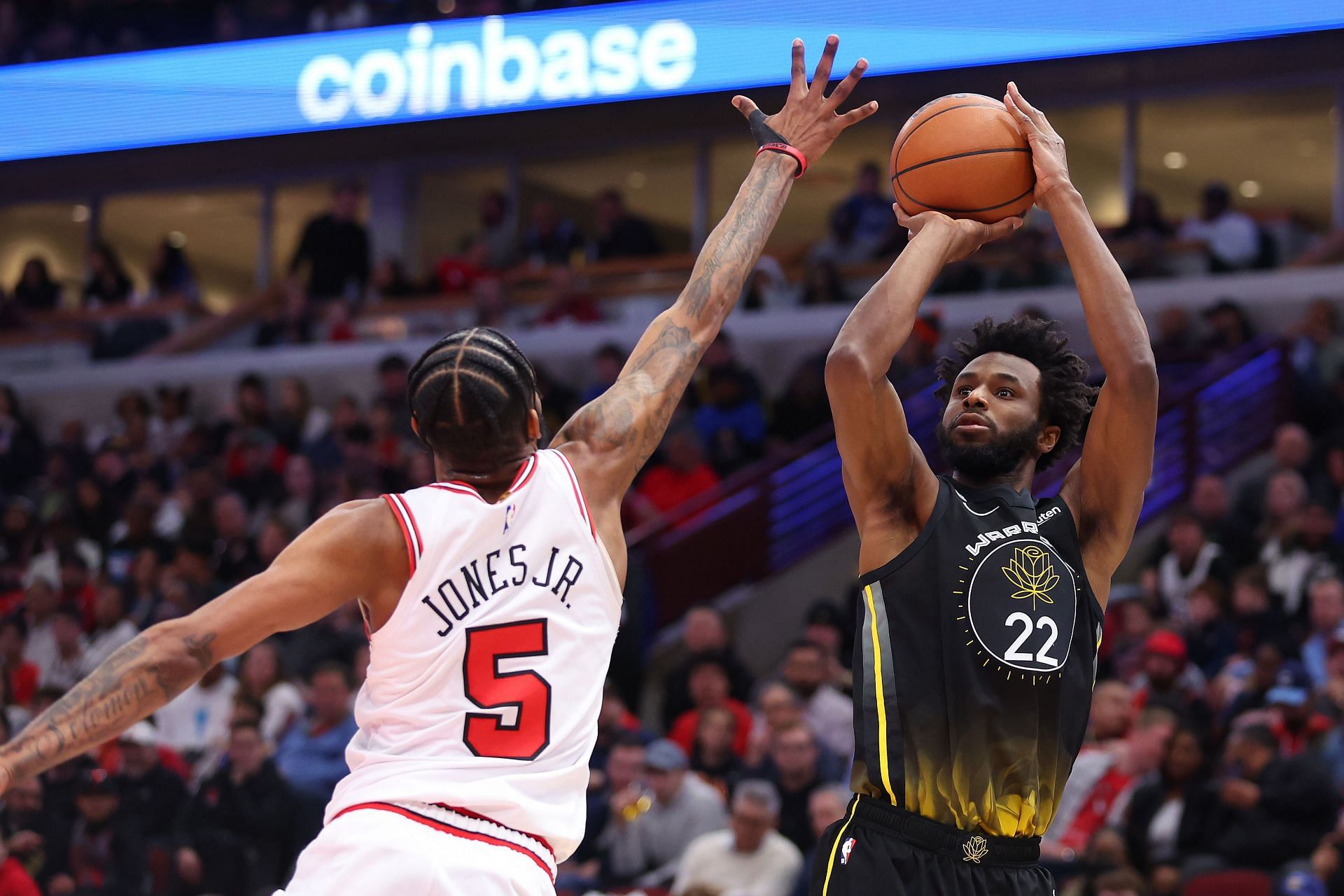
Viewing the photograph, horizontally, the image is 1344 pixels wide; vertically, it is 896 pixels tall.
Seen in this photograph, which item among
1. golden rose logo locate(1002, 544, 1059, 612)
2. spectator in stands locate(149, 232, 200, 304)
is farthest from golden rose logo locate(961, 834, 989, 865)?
spectator in stands locate(149, 232, 200, 304)

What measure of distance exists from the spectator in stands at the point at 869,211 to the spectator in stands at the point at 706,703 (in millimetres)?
5781

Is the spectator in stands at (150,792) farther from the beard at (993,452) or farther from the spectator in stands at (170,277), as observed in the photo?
the spectator in stands at (170,277)

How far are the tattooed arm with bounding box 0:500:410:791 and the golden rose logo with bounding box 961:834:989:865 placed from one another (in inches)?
55.1

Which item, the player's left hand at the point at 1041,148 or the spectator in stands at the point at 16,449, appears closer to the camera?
the player's left hand at the point at 1041,148

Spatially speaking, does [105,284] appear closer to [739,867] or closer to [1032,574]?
[739,867]

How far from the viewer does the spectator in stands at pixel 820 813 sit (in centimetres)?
761

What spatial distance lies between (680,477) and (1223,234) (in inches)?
199

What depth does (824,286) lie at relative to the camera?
14.0 metres

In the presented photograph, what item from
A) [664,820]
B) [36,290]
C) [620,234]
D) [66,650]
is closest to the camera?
[664,820]

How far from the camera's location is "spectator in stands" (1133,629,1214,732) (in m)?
8.15

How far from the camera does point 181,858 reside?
8953 millimetres

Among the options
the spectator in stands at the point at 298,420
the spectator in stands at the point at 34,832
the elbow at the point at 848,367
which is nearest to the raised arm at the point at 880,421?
the elbow at the point at 848,367

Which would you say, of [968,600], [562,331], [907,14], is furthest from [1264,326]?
[968,600]

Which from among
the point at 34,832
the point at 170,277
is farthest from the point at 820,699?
the point at 170,277
